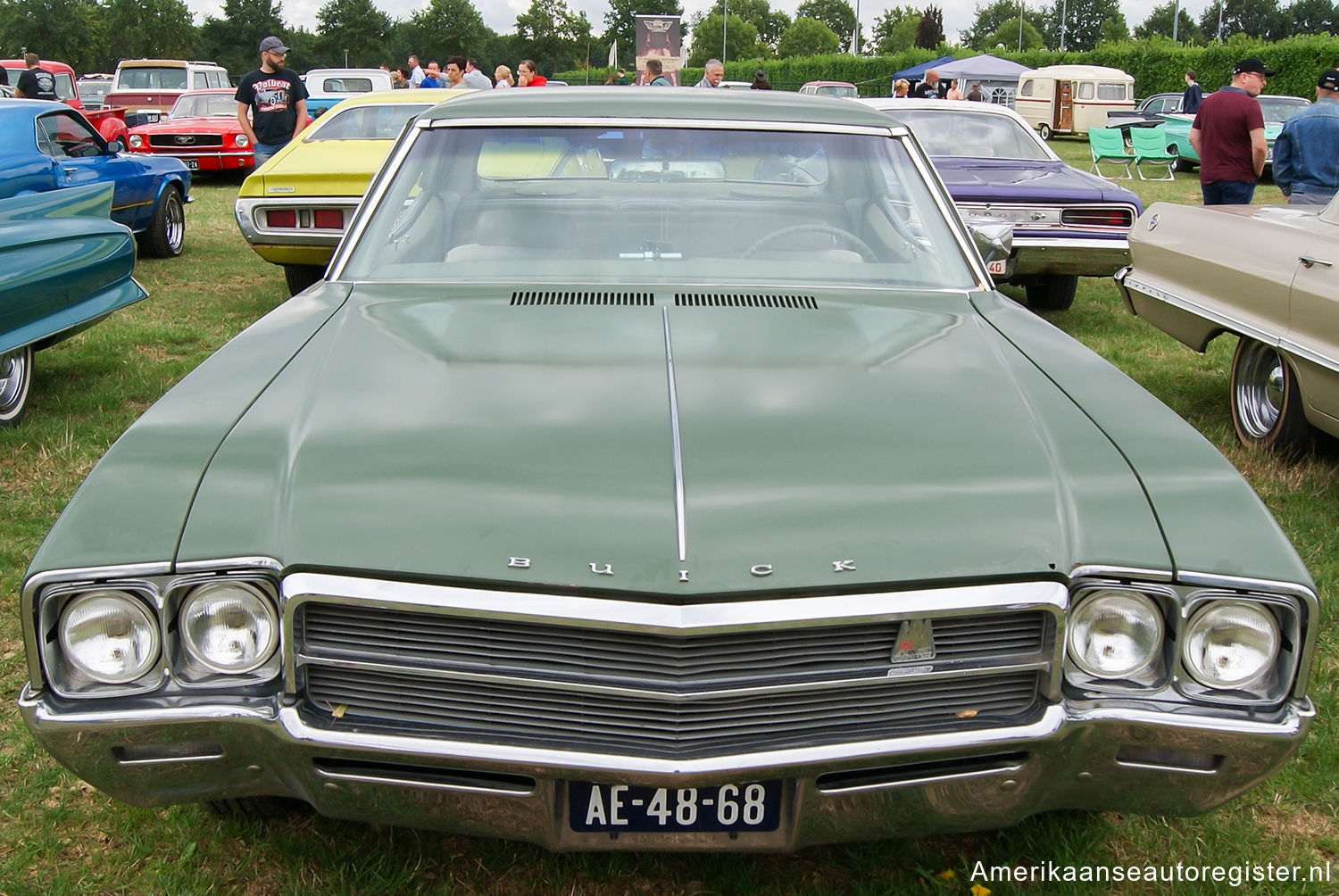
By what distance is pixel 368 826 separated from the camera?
2.39 meters

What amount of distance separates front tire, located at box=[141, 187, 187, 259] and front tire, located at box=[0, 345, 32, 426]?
190 inches

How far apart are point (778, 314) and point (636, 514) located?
1.04 m

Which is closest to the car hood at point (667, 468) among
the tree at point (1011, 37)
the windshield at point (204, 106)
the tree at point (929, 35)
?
the windshield at point (204, 106)

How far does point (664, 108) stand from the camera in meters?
3.22

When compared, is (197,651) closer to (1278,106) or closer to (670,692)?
(670,692)

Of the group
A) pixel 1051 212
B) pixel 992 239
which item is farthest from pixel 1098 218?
pixel 992 239

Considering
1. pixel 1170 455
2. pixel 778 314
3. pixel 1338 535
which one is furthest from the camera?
pixel 1338 535

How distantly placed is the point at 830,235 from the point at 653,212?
50cm

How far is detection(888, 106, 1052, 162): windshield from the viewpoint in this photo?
27.3 feet

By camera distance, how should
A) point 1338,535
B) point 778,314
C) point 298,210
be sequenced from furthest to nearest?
point 298,210 → point 1338,535 → point 778,314

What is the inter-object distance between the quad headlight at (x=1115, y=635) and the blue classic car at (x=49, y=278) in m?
4.46

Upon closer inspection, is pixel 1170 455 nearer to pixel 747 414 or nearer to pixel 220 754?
pixel 747 414

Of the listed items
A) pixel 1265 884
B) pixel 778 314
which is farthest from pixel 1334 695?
pixel 778 314

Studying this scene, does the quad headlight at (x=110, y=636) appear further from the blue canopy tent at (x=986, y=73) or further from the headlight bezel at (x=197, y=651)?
the blue canopy tent at (x=986, y=73)
